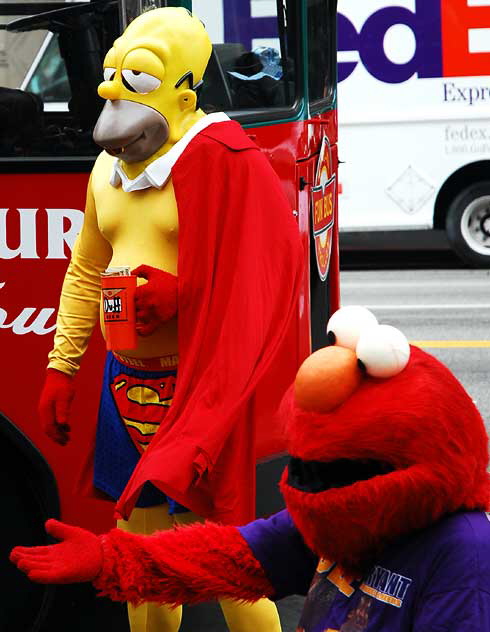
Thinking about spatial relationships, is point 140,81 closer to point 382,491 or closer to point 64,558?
point 64,558

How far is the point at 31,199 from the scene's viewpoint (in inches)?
140

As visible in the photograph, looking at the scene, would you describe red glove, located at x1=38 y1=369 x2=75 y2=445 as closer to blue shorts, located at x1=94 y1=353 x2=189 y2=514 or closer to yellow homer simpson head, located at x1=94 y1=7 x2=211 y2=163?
blue shorts, located at x1=94 y1=353 x2=189 y2=514

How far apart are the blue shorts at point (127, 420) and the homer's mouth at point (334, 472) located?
1.23 meters

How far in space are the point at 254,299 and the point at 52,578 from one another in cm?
116

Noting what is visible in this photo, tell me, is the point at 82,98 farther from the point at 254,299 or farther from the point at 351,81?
the point at 351,81

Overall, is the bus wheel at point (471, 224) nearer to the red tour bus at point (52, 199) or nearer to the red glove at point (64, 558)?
the red tour bus at point (52, 199)

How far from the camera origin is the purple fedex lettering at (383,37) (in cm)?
1205

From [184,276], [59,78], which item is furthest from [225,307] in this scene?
[59,78]

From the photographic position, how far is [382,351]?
79.6 inches

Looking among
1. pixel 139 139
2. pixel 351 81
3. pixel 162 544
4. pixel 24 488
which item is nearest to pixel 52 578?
pixel 162 544

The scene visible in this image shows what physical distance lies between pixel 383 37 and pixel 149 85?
923 centimetres

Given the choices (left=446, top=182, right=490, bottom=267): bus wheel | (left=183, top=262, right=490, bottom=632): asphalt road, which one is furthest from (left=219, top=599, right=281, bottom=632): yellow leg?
(left=446, top=182, right=490, bottom=267): bus wheel

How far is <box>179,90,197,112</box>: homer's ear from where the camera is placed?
3318mm

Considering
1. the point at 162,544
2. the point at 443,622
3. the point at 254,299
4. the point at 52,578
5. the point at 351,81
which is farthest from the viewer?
the point at 351,81
